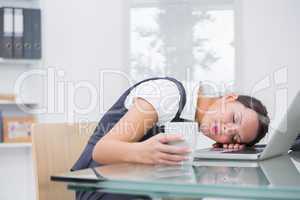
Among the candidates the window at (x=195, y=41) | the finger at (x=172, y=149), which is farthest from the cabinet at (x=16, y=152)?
the finger at (x=172, y=149)

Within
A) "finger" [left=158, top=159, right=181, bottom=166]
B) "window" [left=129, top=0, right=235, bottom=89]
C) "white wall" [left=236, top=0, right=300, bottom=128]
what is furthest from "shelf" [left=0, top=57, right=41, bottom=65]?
"finger" [left=158, top=159, right=181, bottom=166]

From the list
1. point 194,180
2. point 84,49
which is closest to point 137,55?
point 84,49

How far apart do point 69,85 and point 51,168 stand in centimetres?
216

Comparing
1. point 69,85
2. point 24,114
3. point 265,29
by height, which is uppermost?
point 265,29

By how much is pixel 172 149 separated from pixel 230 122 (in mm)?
331

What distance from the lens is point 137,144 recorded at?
109cm

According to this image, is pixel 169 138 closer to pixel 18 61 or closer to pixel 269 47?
pixel 18 61

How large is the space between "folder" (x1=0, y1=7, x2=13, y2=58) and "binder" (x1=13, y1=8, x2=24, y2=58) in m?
0.03

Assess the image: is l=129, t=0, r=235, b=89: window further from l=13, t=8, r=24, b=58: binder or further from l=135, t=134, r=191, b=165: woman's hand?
l=135, t=134, r=191, b=165: woman's hand

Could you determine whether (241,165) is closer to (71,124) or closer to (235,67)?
(71,124)

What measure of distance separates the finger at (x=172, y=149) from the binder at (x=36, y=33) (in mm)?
2456

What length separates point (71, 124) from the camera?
159 centimetres

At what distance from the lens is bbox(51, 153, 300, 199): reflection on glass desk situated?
2.43 feet

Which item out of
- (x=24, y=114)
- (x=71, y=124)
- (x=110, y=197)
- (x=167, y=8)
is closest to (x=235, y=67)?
(x=167, y=8)
